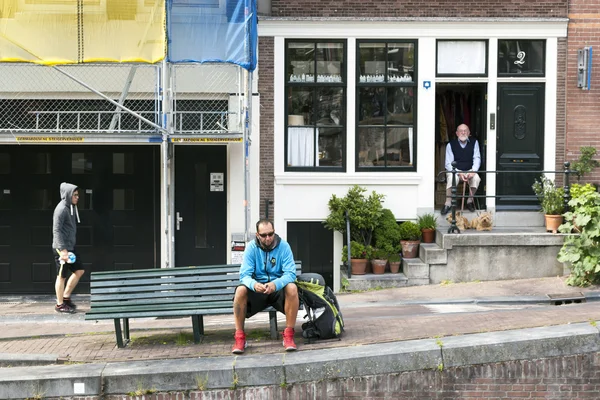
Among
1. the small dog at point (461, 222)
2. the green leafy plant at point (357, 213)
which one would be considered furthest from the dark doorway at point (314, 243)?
the small dog at point (461, 222)

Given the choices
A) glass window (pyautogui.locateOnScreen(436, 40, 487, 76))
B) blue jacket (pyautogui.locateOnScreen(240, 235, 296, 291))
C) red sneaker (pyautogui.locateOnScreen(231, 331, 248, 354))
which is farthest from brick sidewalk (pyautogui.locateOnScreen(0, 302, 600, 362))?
glass window (pyautogui.locateOnScreen(436, 40, 487, 76))

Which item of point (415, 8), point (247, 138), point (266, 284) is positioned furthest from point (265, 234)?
point (415, 8)

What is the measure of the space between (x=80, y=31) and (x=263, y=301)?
18.1 feet

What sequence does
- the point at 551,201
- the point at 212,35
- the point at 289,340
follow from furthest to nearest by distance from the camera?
the point at 551,201
the point at 212,35
the point at 289,340

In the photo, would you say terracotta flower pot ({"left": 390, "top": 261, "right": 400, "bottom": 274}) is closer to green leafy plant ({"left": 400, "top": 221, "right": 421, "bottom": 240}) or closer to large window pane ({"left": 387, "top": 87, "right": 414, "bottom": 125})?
green leafy plant ({"left": 400, "top": 221, "right": 421, "bottom": 240})

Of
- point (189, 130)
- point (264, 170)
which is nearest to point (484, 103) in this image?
point (264, 170)

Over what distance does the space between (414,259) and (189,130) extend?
13.8 feet

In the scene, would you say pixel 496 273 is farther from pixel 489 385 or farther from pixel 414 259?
pixel 489 385

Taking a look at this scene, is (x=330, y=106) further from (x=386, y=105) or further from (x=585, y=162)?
(x=585, y=162)

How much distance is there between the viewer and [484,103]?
46.7ft

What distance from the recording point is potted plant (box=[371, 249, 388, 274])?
43.5ft

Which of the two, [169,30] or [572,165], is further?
[572,165]

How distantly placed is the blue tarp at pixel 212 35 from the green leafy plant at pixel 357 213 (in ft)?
9.55

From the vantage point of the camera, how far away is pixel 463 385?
805cm
